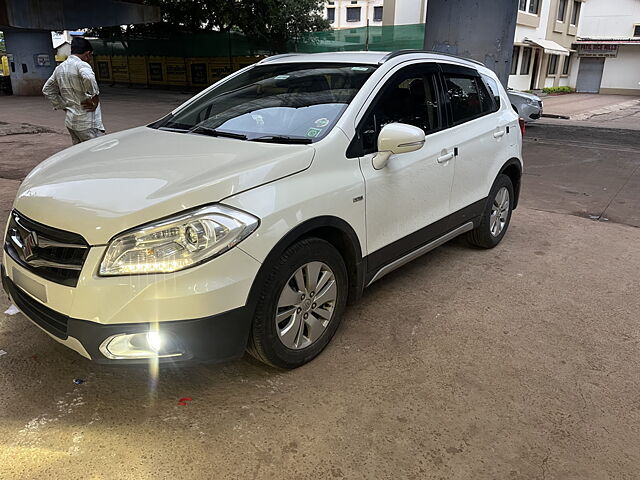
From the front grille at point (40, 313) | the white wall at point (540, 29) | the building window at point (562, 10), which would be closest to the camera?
the front grille at point (40, 313)

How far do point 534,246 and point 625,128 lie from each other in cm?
1299

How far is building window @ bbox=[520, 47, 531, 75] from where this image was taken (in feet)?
92.7

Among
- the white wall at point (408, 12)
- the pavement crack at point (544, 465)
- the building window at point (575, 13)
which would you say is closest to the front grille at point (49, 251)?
the pavement crack at point (544, 465)

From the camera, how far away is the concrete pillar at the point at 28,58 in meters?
21.3

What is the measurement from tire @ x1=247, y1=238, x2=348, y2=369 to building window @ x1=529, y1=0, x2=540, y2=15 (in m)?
29.5

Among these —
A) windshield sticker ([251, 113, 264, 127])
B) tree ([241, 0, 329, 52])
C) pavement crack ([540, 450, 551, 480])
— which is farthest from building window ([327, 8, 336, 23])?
pavement crack ([540, 450, 551, 480])

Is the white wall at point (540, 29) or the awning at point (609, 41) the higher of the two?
the white wall at point (540, 29)

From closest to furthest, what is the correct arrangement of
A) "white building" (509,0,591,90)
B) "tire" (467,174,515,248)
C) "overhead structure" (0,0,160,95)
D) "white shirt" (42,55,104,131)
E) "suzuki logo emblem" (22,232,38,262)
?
1. "suzuki logo emblem" (22,232,38,262)
2. "tire" (467,174,515,248)
3. "white shirt" (42,55,104,131)
4. "overhead structure" (0,0,160,95)
5. "white building" (509,0,591,90)

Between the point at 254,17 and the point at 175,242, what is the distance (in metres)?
21.4

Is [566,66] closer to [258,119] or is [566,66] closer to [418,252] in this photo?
[418,252]

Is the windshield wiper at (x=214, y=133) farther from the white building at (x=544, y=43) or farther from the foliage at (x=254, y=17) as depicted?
the white building at (x=544, y=43)

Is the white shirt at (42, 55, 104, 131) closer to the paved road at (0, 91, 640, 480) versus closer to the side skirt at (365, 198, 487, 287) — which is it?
the paved road at (0, 91, 640, 480)

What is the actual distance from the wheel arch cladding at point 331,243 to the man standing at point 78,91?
3.72m

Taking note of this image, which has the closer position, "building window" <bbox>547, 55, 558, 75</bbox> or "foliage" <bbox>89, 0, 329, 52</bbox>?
"foliage" <bbox>89, 0, 329, 52</bbox>
